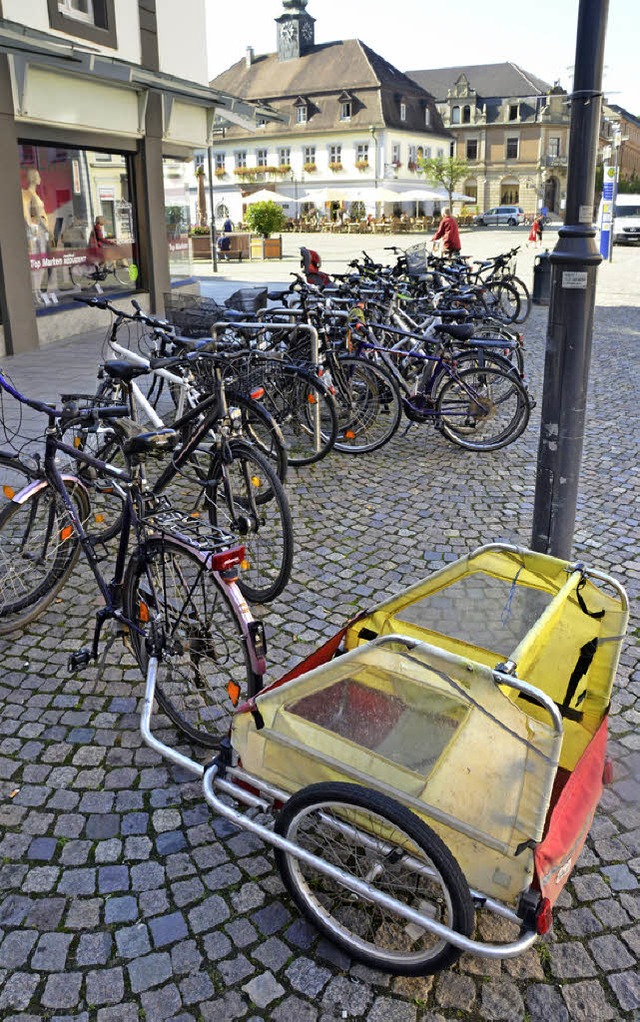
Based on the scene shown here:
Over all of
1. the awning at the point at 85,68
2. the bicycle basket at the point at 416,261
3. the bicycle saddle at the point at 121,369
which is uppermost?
the awning at the point at 85,68

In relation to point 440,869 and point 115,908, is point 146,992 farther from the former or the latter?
point 440,869

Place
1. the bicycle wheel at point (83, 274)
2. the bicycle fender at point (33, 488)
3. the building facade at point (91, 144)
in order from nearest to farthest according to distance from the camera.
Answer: the bicycle fender at point (33, 488), the building facade at point (91, 144), the bicycle wheel at point (83, 274)

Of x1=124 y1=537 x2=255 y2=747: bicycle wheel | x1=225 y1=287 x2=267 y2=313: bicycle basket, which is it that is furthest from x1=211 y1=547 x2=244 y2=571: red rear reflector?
x1=225 y1=287 x2=267 y2=313: bicycle basket

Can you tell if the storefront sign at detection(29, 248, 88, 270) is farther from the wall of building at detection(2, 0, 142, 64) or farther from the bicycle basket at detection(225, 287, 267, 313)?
the bicycle basket at detection(225, 287, 267, 313)

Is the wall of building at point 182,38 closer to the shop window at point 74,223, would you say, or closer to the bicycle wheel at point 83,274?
the shop window at point 74,223

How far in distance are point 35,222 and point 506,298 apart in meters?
8.15

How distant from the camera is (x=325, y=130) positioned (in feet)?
204

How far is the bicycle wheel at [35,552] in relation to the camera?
4.07 m

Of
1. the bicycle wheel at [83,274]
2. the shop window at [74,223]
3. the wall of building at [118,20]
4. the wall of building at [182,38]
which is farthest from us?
the wall of building at [182,38]

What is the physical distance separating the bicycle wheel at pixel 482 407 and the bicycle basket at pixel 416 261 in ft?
15.6

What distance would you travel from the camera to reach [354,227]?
168 ft

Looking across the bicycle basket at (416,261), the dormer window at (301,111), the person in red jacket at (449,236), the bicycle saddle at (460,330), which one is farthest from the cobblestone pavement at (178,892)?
the dormer window at (301,111)

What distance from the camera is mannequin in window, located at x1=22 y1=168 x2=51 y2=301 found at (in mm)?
11555

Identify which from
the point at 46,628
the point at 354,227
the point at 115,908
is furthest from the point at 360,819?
the point at 354,227
